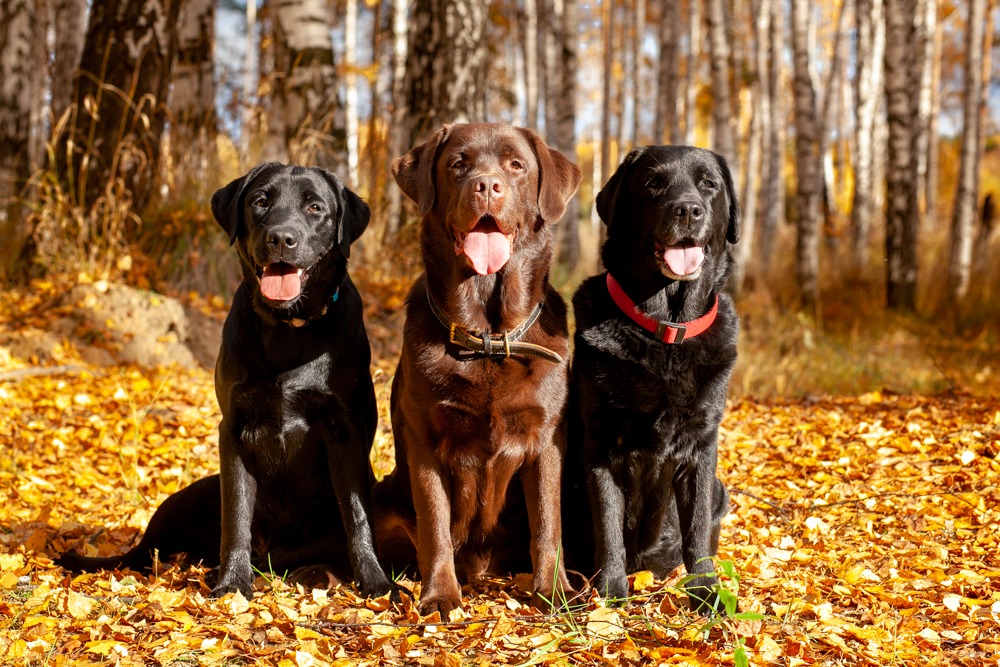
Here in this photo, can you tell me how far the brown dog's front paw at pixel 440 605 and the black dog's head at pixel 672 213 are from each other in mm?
1302

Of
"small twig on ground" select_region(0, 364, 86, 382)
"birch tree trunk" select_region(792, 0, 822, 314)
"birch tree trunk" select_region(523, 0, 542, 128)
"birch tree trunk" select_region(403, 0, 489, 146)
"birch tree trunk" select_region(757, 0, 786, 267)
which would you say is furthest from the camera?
"birch tree trunk" select_region(523, 0, 542, 128)

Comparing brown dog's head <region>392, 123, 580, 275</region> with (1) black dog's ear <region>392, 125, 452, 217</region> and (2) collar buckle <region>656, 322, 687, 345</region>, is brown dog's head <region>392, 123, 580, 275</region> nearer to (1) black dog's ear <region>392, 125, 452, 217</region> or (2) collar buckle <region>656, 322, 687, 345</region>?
(1) black dog's ear <region>392, 125, 452, 217</region>

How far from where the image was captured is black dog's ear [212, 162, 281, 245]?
3.35 metres

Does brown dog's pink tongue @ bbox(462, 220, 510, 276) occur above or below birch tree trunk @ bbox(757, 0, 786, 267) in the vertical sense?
below

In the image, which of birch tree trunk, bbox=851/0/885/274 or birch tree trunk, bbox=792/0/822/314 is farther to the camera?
birch tree trunk, bbox=851/0/885/274

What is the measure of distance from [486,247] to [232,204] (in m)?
1.01

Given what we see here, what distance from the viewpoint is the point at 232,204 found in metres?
3.36

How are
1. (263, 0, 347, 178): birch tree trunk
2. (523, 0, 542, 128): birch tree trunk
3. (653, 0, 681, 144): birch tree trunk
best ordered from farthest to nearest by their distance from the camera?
(523, 0, 542, 128): birch tree trunk
(653, 0, 681, 144): birch tree trunk
(263, 0, 347, 178): birch tree trunk

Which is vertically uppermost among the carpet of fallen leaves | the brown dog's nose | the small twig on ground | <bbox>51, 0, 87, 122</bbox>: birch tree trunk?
<bbox>51, 0, 87, 122</bbox>: birch tree trunk

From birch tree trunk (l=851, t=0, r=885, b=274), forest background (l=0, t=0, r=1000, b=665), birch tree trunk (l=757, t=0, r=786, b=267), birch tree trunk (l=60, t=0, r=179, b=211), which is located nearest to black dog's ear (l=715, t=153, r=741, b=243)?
forest background (l=0, t=0, r=1000, b=665)

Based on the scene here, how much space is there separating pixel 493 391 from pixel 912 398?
12.4 ft

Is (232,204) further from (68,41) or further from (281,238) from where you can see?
(68,41)

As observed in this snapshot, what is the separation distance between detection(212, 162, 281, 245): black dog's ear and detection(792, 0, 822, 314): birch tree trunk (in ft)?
24.7

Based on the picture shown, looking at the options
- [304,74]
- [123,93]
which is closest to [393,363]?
[123,93]
